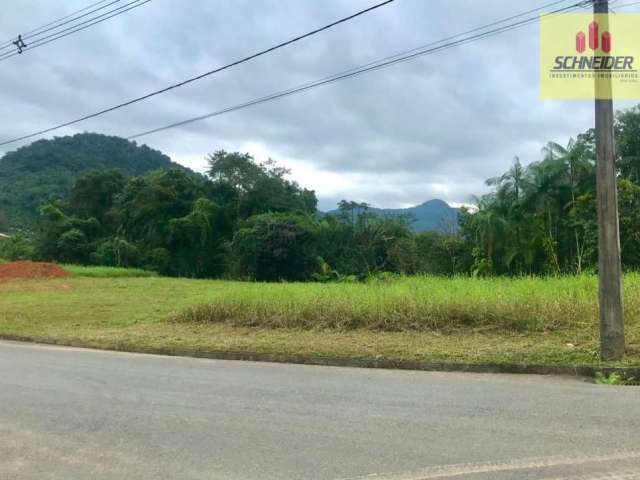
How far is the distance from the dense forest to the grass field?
21.6 m

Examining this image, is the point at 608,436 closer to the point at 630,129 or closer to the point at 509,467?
the point at 509,467

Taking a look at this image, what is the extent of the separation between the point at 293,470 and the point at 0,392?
5255mm

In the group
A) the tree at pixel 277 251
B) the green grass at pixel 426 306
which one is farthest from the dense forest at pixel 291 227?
the green grass at pixel 426 306

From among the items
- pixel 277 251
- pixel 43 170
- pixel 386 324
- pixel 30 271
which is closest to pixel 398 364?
pixel 386 324

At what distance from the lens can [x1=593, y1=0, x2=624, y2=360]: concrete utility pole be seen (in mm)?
8578

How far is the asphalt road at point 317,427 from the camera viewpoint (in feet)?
15.0

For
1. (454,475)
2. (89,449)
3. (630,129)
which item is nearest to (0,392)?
(89,449)

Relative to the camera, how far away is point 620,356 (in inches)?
336

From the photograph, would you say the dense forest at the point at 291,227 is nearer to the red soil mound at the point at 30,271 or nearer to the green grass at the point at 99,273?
the green grass at the point at 99,273

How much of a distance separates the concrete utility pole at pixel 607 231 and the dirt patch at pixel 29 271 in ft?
113

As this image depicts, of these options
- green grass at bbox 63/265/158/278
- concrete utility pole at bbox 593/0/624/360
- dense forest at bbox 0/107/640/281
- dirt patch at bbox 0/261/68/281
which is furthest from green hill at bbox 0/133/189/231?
concrete utility pole at bbox 593/0/624/360

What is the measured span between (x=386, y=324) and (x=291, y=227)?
36.2m

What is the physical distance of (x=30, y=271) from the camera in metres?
35.5

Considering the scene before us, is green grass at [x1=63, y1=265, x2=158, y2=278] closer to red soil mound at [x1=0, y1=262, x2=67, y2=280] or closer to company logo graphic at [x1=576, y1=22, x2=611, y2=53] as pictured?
red soil mound at [x1=0, y1=262, x2=67, y2=280]
